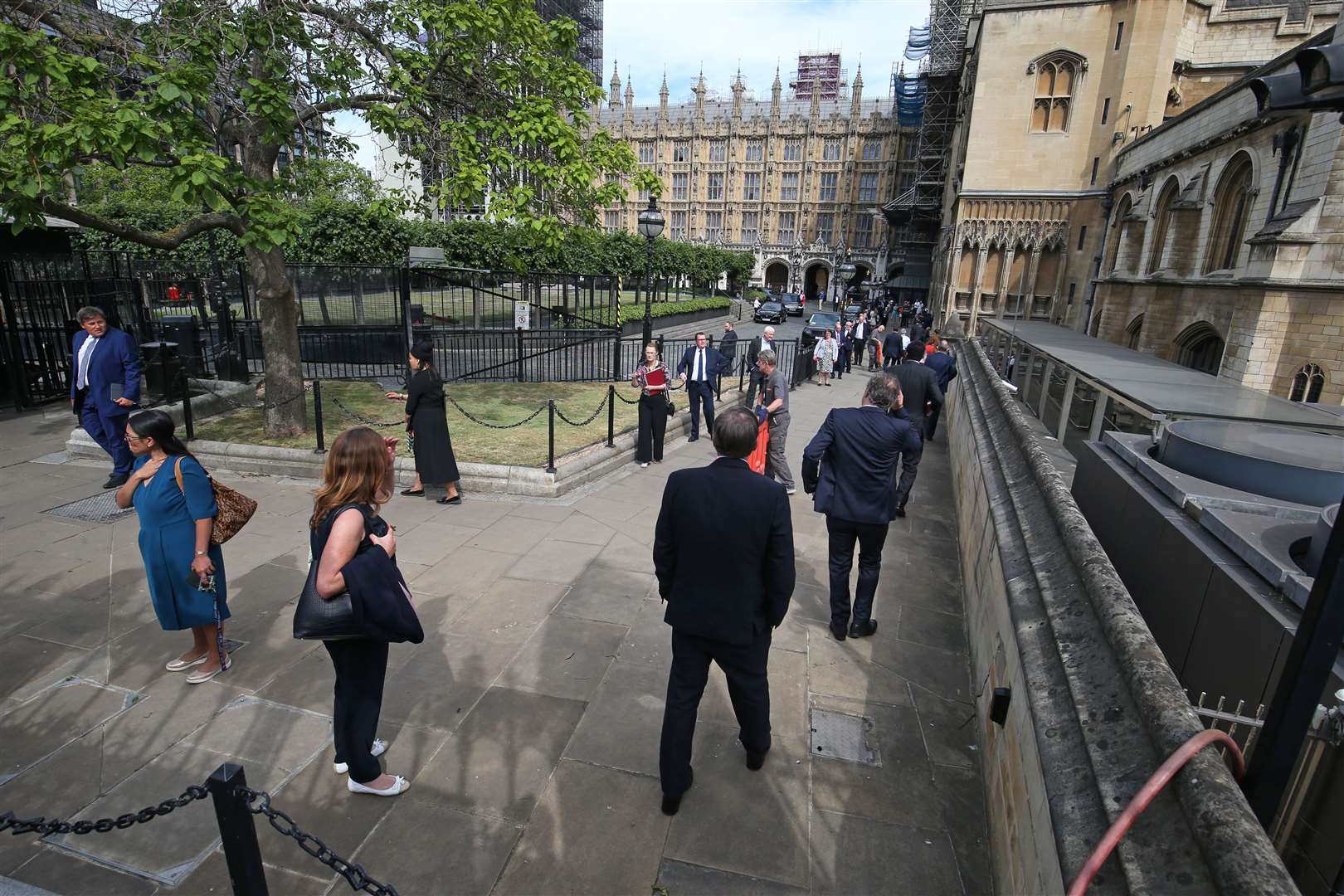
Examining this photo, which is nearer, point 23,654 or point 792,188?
point 23,654

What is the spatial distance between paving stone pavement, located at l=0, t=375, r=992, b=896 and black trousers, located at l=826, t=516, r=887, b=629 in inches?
9.7

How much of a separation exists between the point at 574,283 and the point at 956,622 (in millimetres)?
13304

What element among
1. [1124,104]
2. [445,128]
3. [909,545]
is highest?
[1124,104]

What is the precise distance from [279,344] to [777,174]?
67971 mm

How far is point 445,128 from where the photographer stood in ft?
28.6

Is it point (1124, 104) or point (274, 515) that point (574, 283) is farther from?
point (1124, 104)

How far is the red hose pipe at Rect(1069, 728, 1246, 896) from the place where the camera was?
142cm

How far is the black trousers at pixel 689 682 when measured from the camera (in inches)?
126

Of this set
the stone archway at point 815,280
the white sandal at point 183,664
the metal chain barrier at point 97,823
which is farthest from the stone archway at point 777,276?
the metal chain barrier at point 97,823

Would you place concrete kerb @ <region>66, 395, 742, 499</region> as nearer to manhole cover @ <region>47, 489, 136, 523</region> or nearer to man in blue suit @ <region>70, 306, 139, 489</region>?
man in blue suit @ <region>70, 306, 139, 489</region>

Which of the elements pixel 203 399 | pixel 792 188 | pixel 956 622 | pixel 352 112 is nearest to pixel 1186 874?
pixel 956 622

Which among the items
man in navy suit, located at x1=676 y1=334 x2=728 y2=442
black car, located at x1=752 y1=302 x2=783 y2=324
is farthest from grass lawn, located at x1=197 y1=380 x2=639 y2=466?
black car, located at x1=752 y1=302 x2=783 y2=324

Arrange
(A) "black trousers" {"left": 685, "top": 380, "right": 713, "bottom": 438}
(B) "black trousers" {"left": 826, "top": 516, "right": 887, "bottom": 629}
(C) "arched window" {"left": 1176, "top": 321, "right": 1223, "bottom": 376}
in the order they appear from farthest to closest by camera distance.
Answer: (C) "arched window" {"left": 1176, "top": 321, "right": 1223, "bottom": 376}
(A) "black trousers" {"left": 685, "top": 380, "right": 713, "bottom": 438}
(B) "black trousers" {"left": 826, "top": 516, "right": 887, "bottom": 629}

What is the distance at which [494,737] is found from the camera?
3850 millimetres
